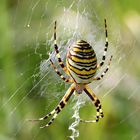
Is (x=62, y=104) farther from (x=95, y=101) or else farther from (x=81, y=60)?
(x=81, y=60)

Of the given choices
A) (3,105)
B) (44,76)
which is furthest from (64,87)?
(3,105)

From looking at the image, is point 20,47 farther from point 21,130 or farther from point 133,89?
point 133,89

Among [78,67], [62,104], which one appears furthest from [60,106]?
[78,67]

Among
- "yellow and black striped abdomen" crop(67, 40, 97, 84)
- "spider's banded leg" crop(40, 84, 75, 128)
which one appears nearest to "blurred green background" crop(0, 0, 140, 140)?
"spider's banded leg" crop(40, 84, 75, 128)

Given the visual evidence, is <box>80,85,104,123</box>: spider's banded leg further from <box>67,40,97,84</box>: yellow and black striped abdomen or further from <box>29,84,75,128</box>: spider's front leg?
<box>67,40,97,84</box>: yellow and black striped abdomen

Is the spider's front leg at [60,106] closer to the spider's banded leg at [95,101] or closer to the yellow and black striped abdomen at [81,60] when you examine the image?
the spider's banded leg at [95,101]
